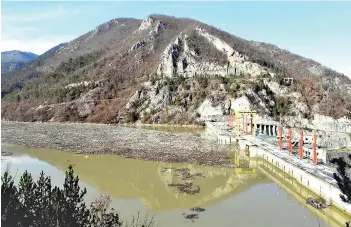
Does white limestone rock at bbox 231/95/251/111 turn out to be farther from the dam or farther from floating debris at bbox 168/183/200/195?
floating debris at bbox 168/183/200/195

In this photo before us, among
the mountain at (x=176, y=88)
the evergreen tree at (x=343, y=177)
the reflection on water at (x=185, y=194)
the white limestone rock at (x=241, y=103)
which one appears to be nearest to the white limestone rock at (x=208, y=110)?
the mountain at (x=176, y=88)

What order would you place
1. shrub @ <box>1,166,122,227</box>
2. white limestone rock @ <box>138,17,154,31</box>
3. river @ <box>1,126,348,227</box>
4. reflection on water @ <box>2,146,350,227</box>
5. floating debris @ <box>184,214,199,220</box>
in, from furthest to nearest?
1. white limestone rock @ <box>138,17,154,31</box>
2. reflection on water @ <box>2,146,350,227</box>
3. river @ <box>1,126,348,227</box>
4. floating debris @ <box>184,214,199,220</box>
5. shrub @ <box>1,166,122,227</box>

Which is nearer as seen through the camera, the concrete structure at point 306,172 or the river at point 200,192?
the river at point 200,192

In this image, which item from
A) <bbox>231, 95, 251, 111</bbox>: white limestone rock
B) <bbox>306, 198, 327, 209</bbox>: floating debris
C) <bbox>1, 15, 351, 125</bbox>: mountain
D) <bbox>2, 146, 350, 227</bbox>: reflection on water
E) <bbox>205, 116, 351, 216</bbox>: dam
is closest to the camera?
<bbox>2, 146, 350, 227</bbox>: reflection on water

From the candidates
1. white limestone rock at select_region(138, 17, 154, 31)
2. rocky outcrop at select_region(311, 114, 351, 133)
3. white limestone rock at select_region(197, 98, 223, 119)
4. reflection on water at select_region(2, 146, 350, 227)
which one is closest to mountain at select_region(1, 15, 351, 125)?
white limestone rock at select_region(197, 98, 223, 119)

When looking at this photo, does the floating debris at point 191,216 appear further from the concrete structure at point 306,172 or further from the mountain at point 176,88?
the mountain at point 176,88

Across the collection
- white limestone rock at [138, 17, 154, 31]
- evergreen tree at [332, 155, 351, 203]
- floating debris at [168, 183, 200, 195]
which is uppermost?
white limestone rock at [138, 17, 154, 31]

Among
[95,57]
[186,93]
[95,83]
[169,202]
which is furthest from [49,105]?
[169,202]
